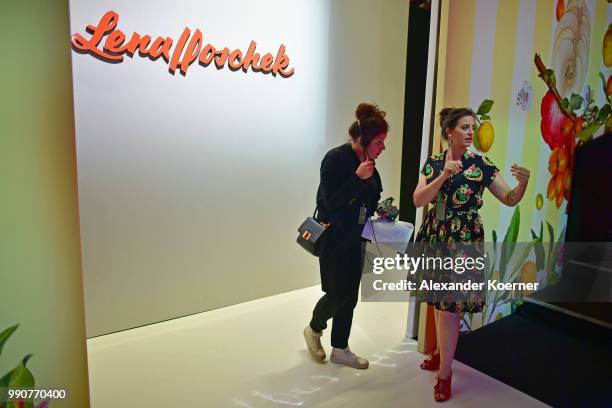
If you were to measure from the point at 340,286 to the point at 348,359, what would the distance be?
1.49 feet

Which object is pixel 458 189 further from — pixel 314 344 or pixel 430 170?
pixel 314 344

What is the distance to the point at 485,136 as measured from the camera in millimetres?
2559

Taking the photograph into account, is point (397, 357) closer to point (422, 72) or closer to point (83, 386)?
point (83, 386)

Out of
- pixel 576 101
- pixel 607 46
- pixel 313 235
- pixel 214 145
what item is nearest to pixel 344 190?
pixel 313 235

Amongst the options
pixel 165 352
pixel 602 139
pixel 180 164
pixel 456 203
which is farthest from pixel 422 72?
pixel 165 352

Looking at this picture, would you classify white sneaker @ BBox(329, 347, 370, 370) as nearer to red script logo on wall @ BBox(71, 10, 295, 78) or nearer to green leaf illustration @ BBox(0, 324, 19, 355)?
green leaf illustration @ BBox(0, 324, 19, 355)

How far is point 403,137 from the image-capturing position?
142 inches

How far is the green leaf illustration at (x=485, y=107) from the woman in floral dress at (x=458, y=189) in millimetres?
405

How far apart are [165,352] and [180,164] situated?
3.89 feet

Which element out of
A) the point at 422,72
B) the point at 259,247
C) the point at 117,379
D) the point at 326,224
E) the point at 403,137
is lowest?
the point at 117,379

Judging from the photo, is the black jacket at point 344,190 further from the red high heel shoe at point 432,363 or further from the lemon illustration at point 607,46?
the lemon illustration at point 607,46

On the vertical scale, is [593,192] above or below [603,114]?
below

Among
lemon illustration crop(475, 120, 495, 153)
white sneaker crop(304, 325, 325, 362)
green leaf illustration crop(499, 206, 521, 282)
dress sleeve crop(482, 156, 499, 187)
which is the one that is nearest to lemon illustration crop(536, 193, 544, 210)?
green leaf illustration crop(499, 206, 521, 282)

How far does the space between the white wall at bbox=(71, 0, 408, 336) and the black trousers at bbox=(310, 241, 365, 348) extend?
1.04 meters
